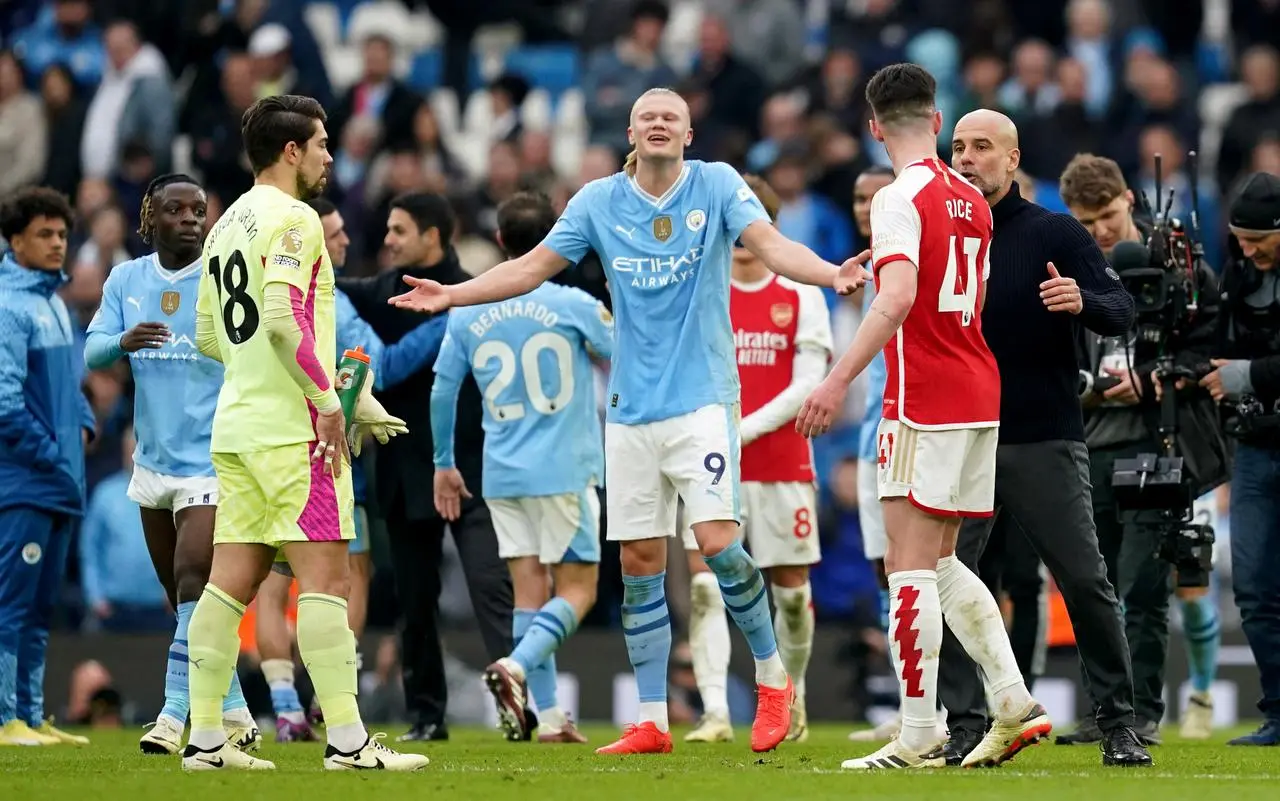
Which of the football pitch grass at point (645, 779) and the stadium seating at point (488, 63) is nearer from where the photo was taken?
the football pitch grass at point (645, 779)

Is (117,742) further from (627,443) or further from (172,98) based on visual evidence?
(172,98)

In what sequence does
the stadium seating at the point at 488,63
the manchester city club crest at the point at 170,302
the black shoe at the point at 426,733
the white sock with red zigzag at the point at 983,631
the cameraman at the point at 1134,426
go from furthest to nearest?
the stadium seating at the point at 488,63
the black shoe at the point at 426,733
the cameraman at the point at 1134,426
the manchester city club crest at the point at 170,302
the white sock with red zigzag at the point at 983,631

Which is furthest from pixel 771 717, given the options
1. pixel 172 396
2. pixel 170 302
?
pixel 170 302

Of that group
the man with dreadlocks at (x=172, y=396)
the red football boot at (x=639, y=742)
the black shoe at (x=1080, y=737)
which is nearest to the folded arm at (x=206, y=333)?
the man with dreadlocks at (x=172, y=396)

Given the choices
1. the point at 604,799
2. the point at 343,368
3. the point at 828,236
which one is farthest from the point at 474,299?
the point at 828,236

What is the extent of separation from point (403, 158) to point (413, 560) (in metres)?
7.70

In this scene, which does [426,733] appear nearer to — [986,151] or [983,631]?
[983,631]

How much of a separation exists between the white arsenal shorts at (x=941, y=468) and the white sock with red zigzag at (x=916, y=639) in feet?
0.99

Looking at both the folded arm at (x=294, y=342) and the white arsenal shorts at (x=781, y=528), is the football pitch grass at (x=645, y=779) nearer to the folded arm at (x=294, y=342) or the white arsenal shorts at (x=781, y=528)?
the folded arm at (x=294, y=342)

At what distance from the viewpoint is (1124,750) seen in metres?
8.50

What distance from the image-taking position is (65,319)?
11.6m

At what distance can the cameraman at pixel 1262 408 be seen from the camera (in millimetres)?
10539

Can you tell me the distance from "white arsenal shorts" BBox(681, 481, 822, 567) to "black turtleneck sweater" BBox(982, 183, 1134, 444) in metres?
3.15

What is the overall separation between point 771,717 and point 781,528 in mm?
2443
